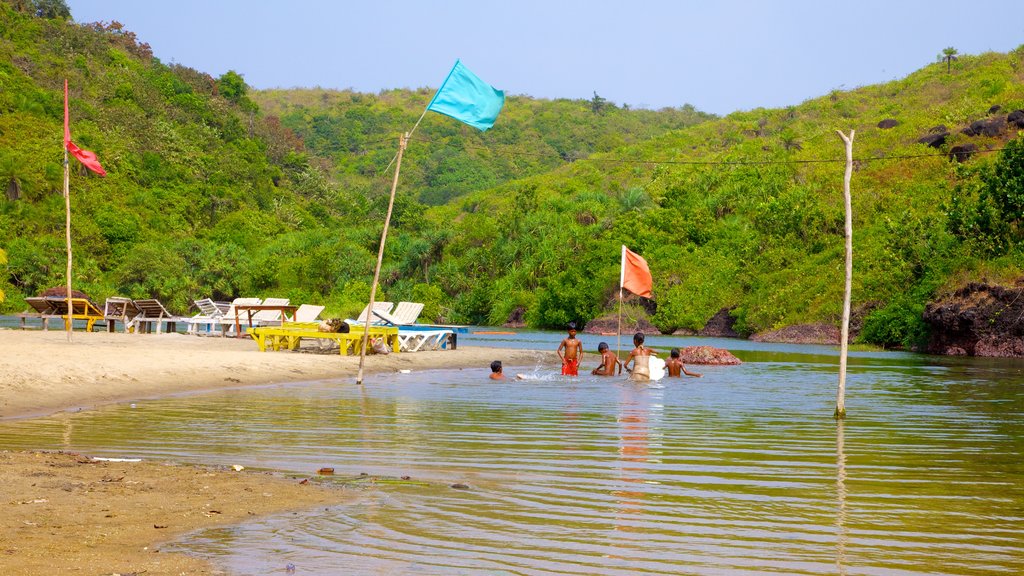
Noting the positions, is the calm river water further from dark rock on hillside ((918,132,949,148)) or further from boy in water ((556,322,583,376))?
dark rock on hillside ((918,132,949,148))

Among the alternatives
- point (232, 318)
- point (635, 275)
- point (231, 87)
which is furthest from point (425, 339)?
point (231, 87)

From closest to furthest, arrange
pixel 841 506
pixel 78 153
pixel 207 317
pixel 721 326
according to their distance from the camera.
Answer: pixel 841 506
pixel 78 153
pixel 207 317
pixel 721 326

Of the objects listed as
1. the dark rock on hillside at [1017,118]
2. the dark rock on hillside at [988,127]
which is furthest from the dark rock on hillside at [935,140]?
the dark rock on hillside at [1017,118]

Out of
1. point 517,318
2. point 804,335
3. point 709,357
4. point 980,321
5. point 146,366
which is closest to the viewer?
point 146,366

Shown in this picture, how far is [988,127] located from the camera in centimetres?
5947

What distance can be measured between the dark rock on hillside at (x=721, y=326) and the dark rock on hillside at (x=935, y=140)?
1786 centimetres

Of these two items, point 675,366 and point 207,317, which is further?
point 207,317

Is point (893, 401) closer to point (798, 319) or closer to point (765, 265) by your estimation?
point (798, 319)

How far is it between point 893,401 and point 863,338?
2794cm

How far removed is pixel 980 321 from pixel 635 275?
62.4 ft

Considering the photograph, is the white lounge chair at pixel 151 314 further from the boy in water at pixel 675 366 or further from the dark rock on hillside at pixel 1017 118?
the dark rock on hillside at pixel 1017 118

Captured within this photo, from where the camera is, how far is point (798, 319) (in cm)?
5025

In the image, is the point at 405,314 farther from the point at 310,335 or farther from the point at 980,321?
the point at 980,321

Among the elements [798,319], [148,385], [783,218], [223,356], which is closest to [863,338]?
[798,319]
